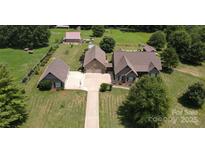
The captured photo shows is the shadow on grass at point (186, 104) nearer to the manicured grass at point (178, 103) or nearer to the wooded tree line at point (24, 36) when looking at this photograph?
the manicured grass at point (178, 103)

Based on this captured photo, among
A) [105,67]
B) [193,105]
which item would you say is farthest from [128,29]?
[193,105]

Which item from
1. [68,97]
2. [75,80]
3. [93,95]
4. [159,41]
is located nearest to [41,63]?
[75,80]

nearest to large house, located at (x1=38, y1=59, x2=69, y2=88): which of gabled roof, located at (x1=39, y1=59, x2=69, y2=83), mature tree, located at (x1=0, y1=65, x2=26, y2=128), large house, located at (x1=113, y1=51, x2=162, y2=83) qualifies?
gabled roof, located at (x1=39, y1=59, x2=69, y2=83)

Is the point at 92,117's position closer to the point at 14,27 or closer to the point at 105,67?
the point at 105,67

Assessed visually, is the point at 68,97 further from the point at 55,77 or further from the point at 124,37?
→ the point at 124,37

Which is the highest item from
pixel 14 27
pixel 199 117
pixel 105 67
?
pixel 14 27

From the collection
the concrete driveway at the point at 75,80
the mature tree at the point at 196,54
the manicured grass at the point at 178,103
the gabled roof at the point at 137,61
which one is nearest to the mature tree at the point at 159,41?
the mature tree at the point at 196,54

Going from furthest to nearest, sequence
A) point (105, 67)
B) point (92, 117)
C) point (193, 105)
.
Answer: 1. point (105, 67)
2. point (193, 105)
3. point (92, 117)

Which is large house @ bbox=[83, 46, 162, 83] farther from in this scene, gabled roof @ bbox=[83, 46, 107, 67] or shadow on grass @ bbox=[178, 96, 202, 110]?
shadow on grass @ bbox=[178, 96, 202, 110]
